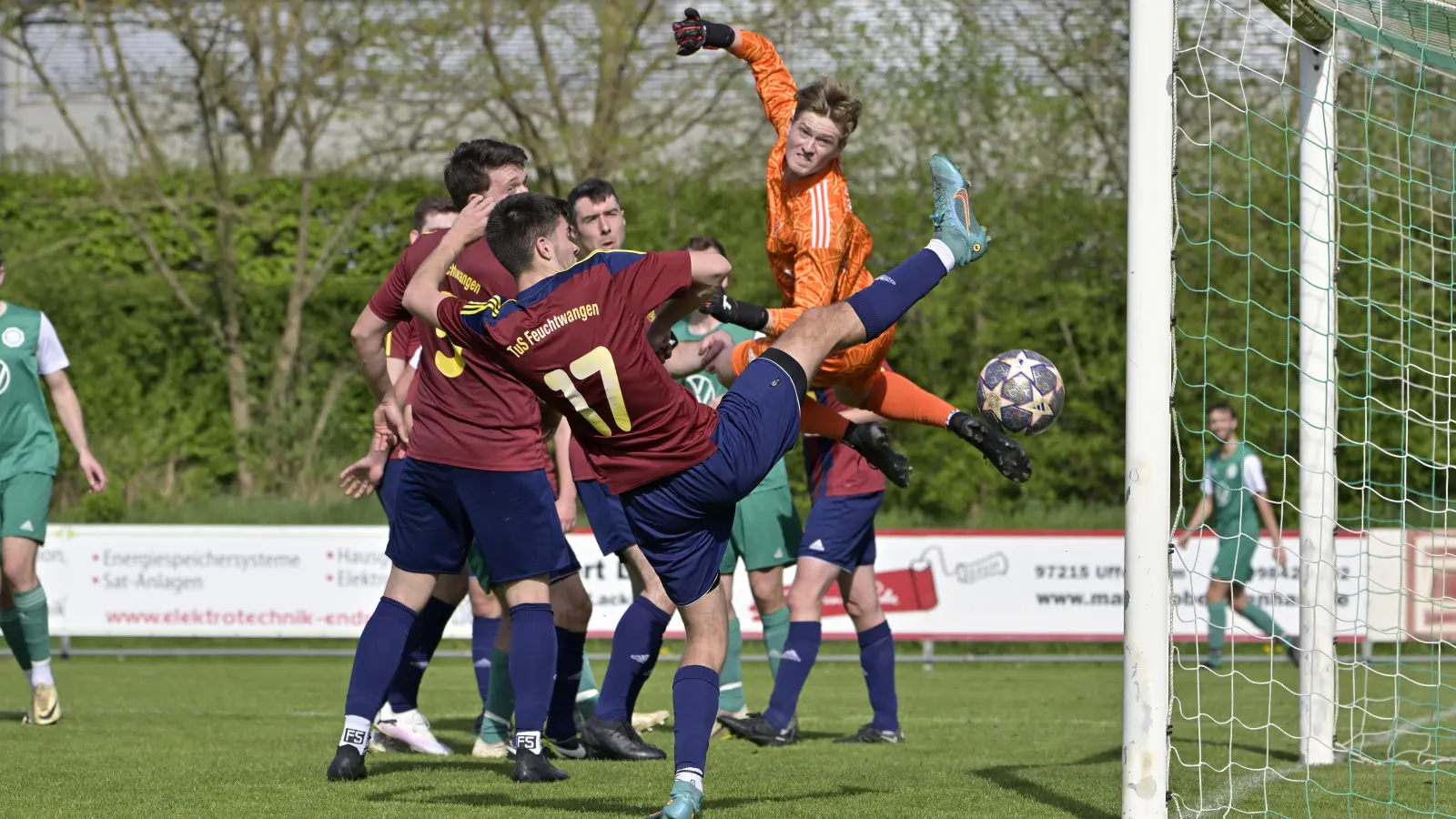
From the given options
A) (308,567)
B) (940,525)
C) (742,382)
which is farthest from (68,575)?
(742,382)

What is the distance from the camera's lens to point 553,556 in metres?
5.59

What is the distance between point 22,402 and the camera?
7434 millimetres

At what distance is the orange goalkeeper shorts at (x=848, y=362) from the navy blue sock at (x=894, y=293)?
3.38 feet

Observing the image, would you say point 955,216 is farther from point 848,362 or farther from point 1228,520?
point 1228,520

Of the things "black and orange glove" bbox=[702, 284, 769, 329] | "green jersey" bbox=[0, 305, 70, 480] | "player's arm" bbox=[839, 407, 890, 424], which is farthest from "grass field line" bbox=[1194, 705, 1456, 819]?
"green jersey" bbox=[0, 305, 70, 480]

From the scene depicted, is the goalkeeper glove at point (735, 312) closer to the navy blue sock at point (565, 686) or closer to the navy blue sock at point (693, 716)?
the navy blue sock at point (693, 716)

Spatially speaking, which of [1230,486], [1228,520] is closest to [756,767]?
[1230,486]

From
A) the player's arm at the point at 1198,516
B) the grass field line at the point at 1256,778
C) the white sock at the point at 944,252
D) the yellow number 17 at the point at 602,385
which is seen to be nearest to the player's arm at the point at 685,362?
the white sock at the point at 944,252

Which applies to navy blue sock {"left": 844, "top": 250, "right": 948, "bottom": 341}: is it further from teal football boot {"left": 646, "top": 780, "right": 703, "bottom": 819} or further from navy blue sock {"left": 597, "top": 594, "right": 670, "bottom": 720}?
navy blue sock {"left": 597, "top": 594, "right": 670, "bottom": 720}

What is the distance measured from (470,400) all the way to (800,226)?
5.07 ft

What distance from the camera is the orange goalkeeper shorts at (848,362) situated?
20.5ft

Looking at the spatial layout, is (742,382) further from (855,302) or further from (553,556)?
(553,556)

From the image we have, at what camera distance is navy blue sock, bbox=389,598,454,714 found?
260 inches

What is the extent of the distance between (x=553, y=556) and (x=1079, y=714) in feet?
15.3
